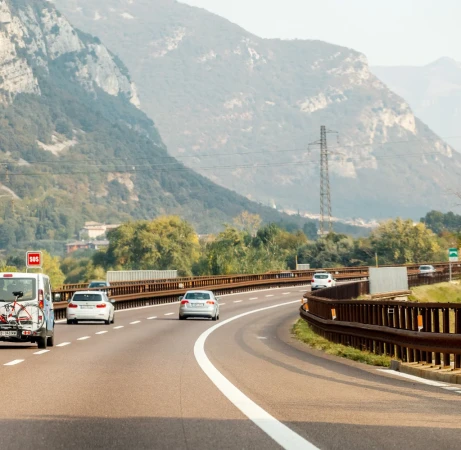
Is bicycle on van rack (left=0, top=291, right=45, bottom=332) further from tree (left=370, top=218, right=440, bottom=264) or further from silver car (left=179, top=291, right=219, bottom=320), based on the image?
tree (left=370, top=218, right=440, bottom=264)

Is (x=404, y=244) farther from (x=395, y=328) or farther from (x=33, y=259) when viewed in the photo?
(x=395, y=328)

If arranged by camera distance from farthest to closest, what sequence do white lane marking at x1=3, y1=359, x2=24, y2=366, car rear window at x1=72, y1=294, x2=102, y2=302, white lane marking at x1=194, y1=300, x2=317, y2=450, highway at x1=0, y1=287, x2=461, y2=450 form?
car rear window at x1=72, y1=294, x2=102, y2=302
white lane marking at x1=3, y1=359, x2=24, y2=366
highway at x1=0, y1=287, x2=461, y2=450
white lane marking at x1=194, y1=300, x2=317, y2=450

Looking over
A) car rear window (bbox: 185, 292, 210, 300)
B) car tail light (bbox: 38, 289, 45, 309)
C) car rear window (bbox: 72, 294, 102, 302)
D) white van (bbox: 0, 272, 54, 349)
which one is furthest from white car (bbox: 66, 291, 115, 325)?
car tail light (bbox: 38, 289, 45, 309)

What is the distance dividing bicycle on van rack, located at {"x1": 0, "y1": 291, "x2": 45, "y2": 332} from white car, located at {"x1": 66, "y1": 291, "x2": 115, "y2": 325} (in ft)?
54.2

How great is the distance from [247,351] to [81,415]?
13461 mm

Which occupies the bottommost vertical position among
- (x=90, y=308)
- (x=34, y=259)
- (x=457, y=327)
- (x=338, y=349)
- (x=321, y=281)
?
(x=338, y=349)

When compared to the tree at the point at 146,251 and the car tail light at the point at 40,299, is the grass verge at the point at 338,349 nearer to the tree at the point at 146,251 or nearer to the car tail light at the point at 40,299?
the car tail light at the point at 40,299

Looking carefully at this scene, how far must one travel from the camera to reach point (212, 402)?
43.7ft

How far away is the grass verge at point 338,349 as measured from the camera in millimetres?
20828

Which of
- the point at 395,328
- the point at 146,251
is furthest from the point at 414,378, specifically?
the point at 146,251

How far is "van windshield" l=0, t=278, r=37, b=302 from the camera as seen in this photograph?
25422 mm

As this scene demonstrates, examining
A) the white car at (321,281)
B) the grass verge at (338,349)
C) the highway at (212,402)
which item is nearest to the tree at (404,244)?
the white car at (321,281)

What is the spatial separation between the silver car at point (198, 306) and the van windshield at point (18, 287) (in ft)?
67.3

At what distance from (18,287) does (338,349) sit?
7.23 metres
